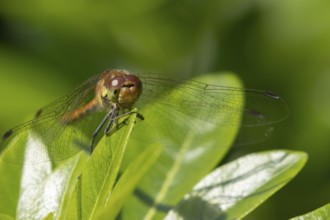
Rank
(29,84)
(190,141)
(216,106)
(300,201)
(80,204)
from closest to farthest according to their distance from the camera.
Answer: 1. (80,204)
2. (190,141)
3. (216,106)
4. (300,201)
5. (29,84)

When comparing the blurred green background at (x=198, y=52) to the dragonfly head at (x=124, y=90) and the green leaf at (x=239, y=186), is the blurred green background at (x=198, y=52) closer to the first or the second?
the dragonfly head at (x=124, y=90)

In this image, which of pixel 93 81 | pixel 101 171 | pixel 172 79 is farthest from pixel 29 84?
pixel 101 171

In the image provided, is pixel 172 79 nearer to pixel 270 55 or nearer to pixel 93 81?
pixel 93 81

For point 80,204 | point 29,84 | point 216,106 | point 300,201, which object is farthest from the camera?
point 29,84

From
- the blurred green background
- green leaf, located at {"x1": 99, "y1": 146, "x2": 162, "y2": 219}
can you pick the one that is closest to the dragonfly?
the blurred green background

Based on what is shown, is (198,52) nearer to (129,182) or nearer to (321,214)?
(321,214)

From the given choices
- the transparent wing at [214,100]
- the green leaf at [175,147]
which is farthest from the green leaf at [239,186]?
the transparent wing at [214,100]
